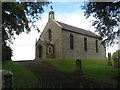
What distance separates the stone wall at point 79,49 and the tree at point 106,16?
18.4m

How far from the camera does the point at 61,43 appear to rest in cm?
3253

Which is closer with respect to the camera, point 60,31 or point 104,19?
point 104,19

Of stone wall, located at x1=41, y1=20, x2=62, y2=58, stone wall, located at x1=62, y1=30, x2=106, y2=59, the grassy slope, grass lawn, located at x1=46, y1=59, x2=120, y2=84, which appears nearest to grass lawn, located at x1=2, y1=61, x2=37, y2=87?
the grassy slope

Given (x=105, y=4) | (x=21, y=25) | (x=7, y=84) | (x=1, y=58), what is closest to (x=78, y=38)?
(x=1, y=58)

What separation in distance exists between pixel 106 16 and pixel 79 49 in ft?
74.4

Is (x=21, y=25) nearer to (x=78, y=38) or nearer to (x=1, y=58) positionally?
(x=1, y=58)

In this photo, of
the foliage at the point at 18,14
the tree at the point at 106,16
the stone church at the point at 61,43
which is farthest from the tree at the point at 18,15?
the stone church at the point at 61,43

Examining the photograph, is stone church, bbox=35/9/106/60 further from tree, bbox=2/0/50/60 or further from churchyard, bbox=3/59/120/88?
tree, bbox=2/0/50/60

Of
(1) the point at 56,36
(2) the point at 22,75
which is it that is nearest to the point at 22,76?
(2) the point at 22,75

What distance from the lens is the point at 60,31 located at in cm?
3316

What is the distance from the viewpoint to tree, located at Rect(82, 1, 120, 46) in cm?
1312

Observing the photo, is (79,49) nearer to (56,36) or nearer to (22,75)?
(56,36)

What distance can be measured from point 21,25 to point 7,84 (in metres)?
11.6

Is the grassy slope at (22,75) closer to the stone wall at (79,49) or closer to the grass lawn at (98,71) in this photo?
the grass lawn at (98,71)
